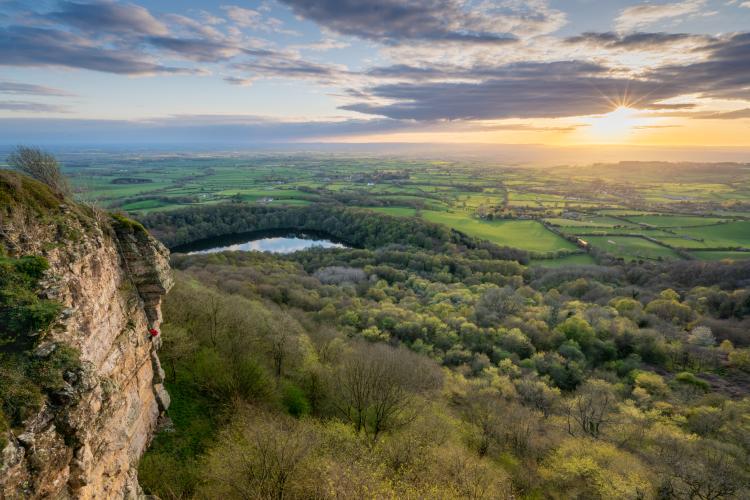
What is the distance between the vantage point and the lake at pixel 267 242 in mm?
98188

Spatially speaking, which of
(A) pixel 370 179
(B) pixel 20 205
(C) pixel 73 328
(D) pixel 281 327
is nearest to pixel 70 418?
(C) pixel 73 328

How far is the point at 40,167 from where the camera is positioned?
14664mm

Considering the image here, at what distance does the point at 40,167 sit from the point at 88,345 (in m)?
8.82

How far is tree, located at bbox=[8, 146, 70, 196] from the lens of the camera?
47.3ft

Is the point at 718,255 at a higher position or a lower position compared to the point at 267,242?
higher

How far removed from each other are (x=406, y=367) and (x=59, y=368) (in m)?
21.8

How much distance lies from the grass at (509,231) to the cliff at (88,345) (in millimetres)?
75821

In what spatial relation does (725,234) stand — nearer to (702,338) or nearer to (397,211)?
(702,338)

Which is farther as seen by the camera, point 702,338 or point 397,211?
point 397,211

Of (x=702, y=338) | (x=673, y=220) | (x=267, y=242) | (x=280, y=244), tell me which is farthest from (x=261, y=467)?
(x=673, y=220)

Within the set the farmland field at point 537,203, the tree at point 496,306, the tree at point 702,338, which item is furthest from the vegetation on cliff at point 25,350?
the tree at point 702,338

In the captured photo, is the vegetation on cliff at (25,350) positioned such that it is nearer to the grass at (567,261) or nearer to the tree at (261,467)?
the tree at (261,467)

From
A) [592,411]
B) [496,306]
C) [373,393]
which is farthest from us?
[496,306]

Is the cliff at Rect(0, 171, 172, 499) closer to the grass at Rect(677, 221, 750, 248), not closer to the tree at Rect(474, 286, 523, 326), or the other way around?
the tree at Rect(474, 286, 523, 326)
